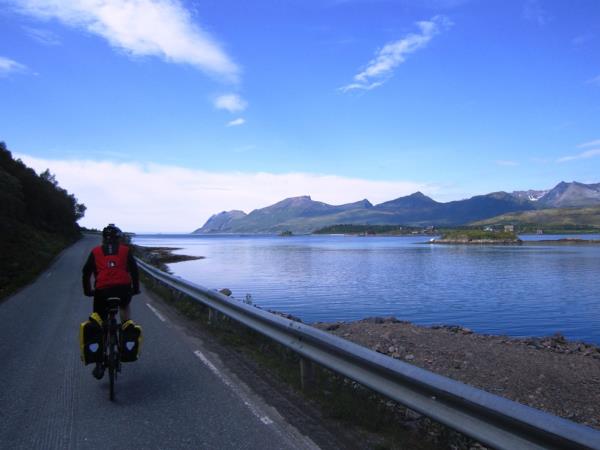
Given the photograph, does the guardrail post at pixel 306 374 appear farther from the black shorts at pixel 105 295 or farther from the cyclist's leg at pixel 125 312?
the black shorts at pixel 105 295

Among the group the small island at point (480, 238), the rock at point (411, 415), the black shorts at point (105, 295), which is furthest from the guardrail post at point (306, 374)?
the small island at point (480, 238)

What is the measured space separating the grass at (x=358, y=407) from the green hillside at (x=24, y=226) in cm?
1344

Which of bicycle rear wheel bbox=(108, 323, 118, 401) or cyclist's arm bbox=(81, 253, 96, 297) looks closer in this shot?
bicycle rear wheel bbox=(108, 323, 118, 401)

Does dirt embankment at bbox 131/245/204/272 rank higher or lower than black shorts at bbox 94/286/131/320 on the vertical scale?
lower

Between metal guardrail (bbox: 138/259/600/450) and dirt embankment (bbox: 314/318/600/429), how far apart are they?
4656 millimetres

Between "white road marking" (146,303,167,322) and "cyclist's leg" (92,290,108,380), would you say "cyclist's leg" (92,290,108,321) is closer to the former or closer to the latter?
"cyclist's leg" (92,290,108,380)

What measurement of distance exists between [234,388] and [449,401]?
336 cm

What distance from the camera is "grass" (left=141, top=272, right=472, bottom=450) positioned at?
16.7 ft

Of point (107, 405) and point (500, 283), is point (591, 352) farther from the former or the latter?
point (500, 283)

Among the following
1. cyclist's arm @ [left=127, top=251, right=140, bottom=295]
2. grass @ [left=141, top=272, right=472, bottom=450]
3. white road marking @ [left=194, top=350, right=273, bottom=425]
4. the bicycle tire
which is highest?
cyclist's arm @ [left=127, top=251, right=140, bottom=295]

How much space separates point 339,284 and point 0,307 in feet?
71.8

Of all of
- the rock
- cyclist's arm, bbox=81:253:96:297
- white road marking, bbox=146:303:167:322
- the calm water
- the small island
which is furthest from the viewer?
the small island

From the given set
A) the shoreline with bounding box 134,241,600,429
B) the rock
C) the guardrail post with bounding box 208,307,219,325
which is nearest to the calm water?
the shoreline with bounding box 134,241,600,429

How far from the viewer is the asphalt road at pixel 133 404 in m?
5.02
